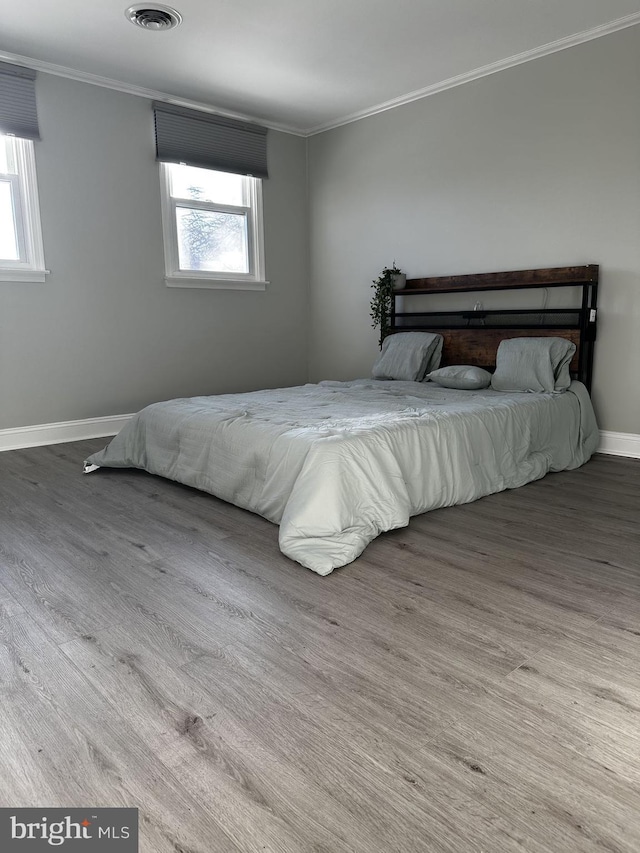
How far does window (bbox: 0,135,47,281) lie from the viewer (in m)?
4.26

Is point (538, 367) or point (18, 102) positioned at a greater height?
point (18, 102)

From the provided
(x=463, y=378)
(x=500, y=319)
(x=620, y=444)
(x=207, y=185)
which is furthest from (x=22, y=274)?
(x=620, y=444)

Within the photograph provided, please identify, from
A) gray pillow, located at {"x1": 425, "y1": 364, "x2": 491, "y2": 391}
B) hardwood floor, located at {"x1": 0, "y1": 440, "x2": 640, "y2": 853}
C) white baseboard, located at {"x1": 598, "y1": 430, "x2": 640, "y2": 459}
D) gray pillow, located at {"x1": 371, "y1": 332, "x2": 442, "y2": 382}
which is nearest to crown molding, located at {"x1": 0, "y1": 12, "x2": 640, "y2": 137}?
gray pillow, located at {"x1": 371, "y1": 332, "x2": 442, "y2": 382}

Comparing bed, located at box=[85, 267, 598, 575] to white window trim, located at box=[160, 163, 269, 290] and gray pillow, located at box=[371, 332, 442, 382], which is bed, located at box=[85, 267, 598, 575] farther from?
white window trim, located at box=[160, 163, 269, 290]

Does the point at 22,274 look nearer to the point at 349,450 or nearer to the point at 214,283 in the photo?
the point at 214,283

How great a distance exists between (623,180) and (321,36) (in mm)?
2142

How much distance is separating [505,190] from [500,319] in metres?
0.94

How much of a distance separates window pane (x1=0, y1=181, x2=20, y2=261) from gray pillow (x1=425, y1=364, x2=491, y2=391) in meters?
3.16

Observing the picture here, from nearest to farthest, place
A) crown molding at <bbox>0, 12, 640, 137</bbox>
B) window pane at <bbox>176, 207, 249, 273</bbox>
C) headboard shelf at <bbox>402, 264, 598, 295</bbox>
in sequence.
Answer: crown molding at <bbox>0, 12, 640, 137</bbox> < headboard shelf at <bbox>402, 264, 598, 295</bbox> < window pane at <bbox>176, 207, 249, 273</bbox>

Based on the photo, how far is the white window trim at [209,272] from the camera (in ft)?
16.5

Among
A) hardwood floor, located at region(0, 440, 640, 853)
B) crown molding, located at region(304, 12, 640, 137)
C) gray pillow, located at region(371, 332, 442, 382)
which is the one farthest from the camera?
gray pillow, located at region(371, 332, 442, 382)

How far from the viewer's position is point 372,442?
2.66m

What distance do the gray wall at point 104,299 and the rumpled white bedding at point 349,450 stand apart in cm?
123

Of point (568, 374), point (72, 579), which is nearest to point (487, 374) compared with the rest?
point (568, 374)
